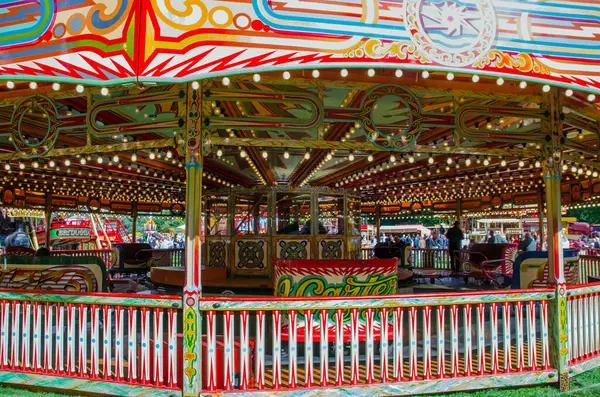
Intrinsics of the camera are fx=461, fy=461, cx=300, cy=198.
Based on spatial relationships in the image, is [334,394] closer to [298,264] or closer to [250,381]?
[250,381]

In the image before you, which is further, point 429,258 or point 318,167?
point 429,258

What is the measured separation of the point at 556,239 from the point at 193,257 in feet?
12.0

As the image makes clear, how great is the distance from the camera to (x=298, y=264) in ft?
16.3

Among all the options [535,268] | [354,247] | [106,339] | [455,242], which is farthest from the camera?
[455,242]

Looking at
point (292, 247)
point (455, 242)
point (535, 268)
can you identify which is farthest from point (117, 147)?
point (455, 242)

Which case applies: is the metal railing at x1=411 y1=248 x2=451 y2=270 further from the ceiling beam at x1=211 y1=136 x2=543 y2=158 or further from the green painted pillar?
the green painted pillar

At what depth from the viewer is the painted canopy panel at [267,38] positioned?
11.0ft

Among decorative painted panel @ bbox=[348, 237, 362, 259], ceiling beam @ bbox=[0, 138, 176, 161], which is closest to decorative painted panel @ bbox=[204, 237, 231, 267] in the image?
decorative painted panel @ bbox=[348, 237, 362, 259]

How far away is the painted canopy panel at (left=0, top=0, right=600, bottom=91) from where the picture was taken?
3342 millimetres

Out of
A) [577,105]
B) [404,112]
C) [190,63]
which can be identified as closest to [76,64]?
[190,63]

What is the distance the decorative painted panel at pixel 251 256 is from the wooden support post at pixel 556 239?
6.07m

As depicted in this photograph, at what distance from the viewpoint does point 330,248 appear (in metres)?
10.2

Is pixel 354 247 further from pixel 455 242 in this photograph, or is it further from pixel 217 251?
pixel 455 242

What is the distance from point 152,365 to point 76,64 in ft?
8.98
